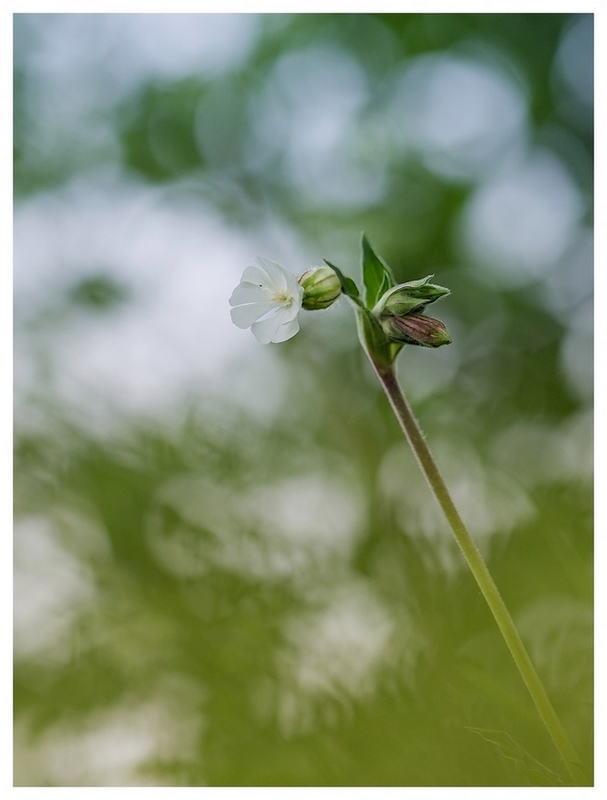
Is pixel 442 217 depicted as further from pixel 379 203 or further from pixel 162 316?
pixel 162 316

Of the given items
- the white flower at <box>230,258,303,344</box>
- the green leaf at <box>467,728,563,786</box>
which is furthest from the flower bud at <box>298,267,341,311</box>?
the green leaf at <box>467,728,563,786</box>

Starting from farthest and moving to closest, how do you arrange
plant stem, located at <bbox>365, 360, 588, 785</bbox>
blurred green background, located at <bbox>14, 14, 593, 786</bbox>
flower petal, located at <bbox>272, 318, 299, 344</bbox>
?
blurred green background, located at <bbox>14, 14, 593, 786</bbox> → flower petal, located at <bbox>272, 318, 299, 344</bbox> → plant stem, located at <bbox>365, 360, 588, 785</bbox>

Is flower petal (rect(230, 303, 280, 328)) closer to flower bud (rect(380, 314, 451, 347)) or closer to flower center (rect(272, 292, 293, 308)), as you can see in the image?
flower center (rect(272, 292, 293, 308))

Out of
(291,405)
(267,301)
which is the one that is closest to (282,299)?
(267,301)

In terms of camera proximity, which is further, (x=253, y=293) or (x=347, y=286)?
(x=253, y=293)

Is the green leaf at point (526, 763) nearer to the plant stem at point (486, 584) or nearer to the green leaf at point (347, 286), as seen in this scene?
the plant stem at point (486, 584)

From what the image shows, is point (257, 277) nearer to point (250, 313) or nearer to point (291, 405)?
point (250, 313)

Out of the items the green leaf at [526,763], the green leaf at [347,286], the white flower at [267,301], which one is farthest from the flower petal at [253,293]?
the green leaf at [526,763]
